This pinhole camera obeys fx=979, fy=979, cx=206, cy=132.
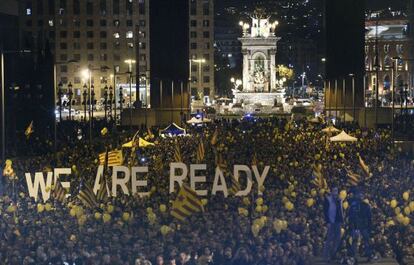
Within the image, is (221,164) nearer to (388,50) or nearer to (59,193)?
(59,193)

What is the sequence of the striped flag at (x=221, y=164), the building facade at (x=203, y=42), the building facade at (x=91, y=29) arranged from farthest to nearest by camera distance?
the building facade at (x=203, y=42) < the building facade at (x=91, y=29) < the striped flag at (x=221, y=164)

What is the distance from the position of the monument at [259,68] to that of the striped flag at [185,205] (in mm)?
97846

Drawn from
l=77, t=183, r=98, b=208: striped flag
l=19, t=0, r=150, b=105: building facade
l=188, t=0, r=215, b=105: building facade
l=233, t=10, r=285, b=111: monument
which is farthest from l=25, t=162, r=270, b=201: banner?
l=188, t=0, r=215, b=105: building facade

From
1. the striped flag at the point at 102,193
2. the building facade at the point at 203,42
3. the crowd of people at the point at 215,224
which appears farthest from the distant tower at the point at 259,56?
the striped flag at the point at 102,193

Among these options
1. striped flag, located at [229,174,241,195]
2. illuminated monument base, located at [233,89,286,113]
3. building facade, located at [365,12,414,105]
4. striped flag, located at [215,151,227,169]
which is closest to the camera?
striped flag, located at [229,174,241,195]

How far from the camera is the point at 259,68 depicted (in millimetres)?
130375

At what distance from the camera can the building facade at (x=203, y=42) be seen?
496ft

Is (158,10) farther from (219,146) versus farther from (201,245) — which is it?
(201,245)

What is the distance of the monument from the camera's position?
400 feet

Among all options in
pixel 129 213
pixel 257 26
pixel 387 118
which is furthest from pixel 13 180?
pixel 257 26

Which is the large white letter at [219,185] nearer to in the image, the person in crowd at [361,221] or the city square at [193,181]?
the city square at [193,181]

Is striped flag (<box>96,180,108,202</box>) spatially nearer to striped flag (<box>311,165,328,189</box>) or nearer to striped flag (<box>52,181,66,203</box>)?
striped flag (<box>52,181,66,203</box>)

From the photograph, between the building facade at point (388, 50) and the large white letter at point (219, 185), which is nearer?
the large white letter at point (219, 185)

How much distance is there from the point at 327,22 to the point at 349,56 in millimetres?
3239
